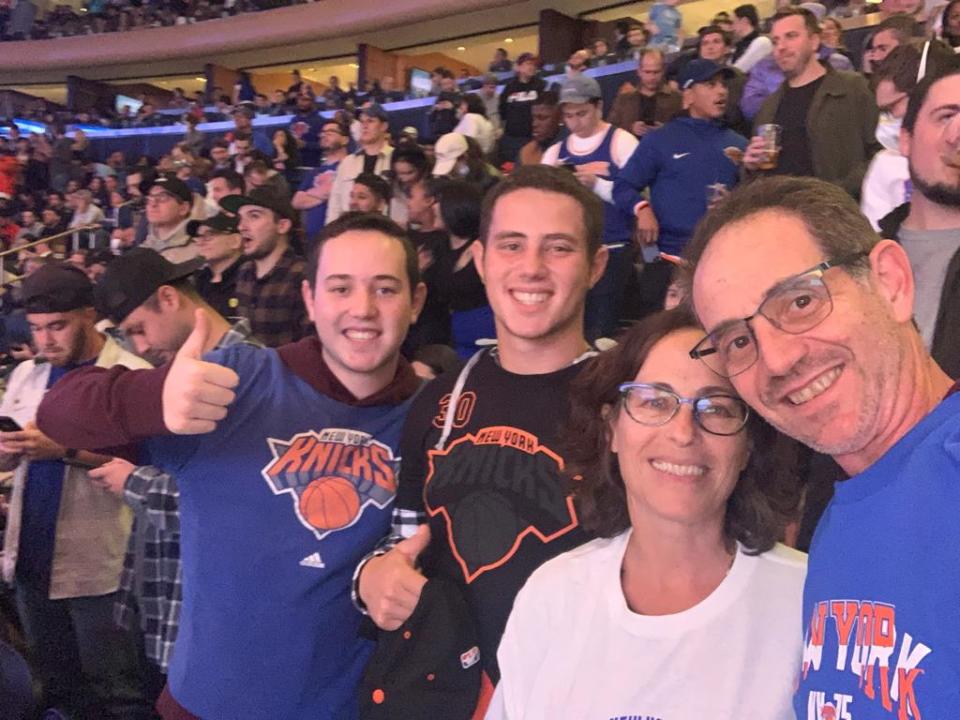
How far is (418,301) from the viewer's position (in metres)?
2.09

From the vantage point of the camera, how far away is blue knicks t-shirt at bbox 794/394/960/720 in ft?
2.79

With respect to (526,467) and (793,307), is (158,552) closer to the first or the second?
(526,467)

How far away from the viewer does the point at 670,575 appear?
136cm

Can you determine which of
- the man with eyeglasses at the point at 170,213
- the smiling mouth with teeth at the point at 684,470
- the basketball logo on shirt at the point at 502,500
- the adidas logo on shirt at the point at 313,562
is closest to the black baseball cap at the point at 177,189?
the man with eyeglasses at the point at 170,213

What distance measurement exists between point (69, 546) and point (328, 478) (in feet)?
5.97

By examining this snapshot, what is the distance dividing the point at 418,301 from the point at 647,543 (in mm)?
943

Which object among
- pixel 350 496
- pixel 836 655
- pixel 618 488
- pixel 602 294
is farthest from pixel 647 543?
pixel 602 294

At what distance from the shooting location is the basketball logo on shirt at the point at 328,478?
184 centimetres

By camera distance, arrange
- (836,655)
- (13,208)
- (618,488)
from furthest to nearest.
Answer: (13,208), (618,488), (836,655)

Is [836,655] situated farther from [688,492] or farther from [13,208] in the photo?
[13,208]

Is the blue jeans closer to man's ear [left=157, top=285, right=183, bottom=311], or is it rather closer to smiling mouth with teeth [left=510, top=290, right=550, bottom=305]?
man's ear [left=157, top=285, right=183, bottom=311]

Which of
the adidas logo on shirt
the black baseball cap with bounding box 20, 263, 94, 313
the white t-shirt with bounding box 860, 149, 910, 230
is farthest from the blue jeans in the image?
the white t-shirt with bounding box 860, 149, 910, 230

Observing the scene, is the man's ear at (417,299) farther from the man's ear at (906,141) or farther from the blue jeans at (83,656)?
the blue jeans at (83,656)

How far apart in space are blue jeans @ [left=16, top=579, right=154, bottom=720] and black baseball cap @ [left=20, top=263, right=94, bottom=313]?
1.07 meters
